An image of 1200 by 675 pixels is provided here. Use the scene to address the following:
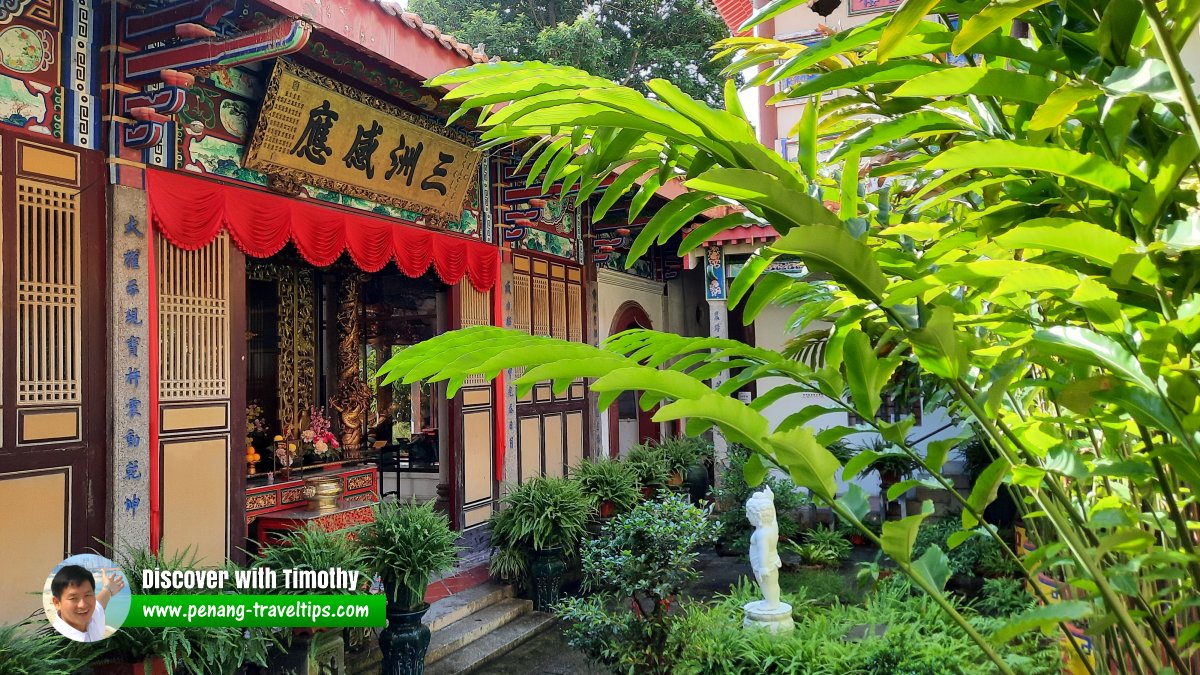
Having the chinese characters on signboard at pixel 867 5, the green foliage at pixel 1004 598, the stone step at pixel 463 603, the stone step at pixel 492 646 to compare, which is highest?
the chinese characters on signboard at pixel 867 5

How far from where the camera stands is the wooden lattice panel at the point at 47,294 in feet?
→ 12.2

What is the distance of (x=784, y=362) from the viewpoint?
82 centimetres

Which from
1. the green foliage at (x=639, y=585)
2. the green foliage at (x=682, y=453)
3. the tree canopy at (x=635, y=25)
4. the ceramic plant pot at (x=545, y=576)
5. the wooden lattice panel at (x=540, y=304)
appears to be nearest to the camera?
the green foliage at (x=639, y=585)

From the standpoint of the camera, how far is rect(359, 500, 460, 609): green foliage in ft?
14.4

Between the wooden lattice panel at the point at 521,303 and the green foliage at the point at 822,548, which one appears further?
the wooden lattice panel at the point at 521,303

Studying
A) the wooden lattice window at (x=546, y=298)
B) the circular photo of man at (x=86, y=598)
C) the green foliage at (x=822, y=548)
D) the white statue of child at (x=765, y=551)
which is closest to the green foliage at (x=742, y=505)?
the green foliage at (x=822, y=548)

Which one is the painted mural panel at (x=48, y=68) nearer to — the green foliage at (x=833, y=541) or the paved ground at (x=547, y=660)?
the paved ground at (x=547, y=660)

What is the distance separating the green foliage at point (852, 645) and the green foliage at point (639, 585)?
0.56 ft

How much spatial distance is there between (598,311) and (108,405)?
5.61m

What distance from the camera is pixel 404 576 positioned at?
4363 mm

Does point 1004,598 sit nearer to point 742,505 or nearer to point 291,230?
point 742,505

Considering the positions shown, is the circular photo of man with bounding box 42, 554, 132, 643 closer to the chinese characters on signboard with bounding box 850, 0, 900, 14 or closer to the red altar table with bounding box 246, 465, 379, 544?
the red altar table with bounding box 246, 465, 379, 544

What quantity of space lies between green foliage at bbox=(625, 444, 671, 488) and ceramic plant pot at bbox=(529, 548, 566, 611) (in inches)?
82.6

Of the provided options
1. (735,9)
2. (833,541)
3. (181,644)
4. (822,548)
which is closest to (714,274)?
(833,541)
